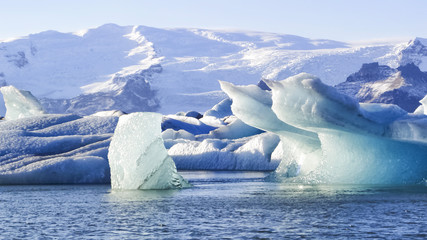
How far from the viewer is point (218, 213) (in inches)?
596

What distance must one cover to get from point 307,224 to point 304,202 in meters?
3.72

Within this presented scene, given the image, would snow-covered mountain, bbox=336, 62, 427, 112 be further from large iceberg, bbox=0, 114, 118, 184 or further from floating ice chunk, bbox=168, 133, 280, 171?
large iceberg, bbox=0, 114, 118, 184

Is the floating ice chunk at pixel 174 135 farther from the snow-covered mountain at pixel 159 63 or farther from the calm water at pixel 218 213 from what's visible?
the snow-covered mountain at pixel 159 63

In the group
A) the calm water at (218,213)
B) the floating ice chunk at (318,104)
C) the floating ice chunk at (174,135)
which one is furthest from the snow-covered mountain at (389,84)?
the calm water at (218,213)

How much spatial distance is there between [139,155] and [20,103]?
2395 centimetres

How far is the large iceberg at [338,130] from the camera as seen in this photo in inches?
759

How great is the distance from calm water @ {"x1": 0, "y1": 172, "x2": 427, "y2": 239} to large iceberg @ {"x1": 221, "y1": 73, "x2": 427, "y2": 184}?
34.0 inches

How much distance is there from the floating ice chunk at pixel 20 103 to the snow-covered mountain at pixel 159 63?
252 ft

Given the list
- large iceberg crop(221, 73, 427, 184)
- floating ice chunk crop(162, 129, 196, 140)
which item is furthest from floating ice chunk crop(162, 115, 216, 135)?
large iceberg crop(221, 73, 427, 184)

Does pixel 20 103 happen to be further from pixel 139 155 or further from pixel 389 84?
pixel 389 84

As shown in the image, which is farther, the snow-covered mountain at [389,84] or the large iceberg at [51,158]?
the snow-covered mountain at [389,84]

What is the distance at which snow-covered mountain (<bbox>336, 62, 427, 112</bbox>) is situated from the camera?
122750 mm

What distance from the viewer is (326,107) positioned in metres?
19.5

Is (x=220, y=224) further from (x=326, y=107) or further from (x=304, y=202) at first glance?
(x=326, y=107)
